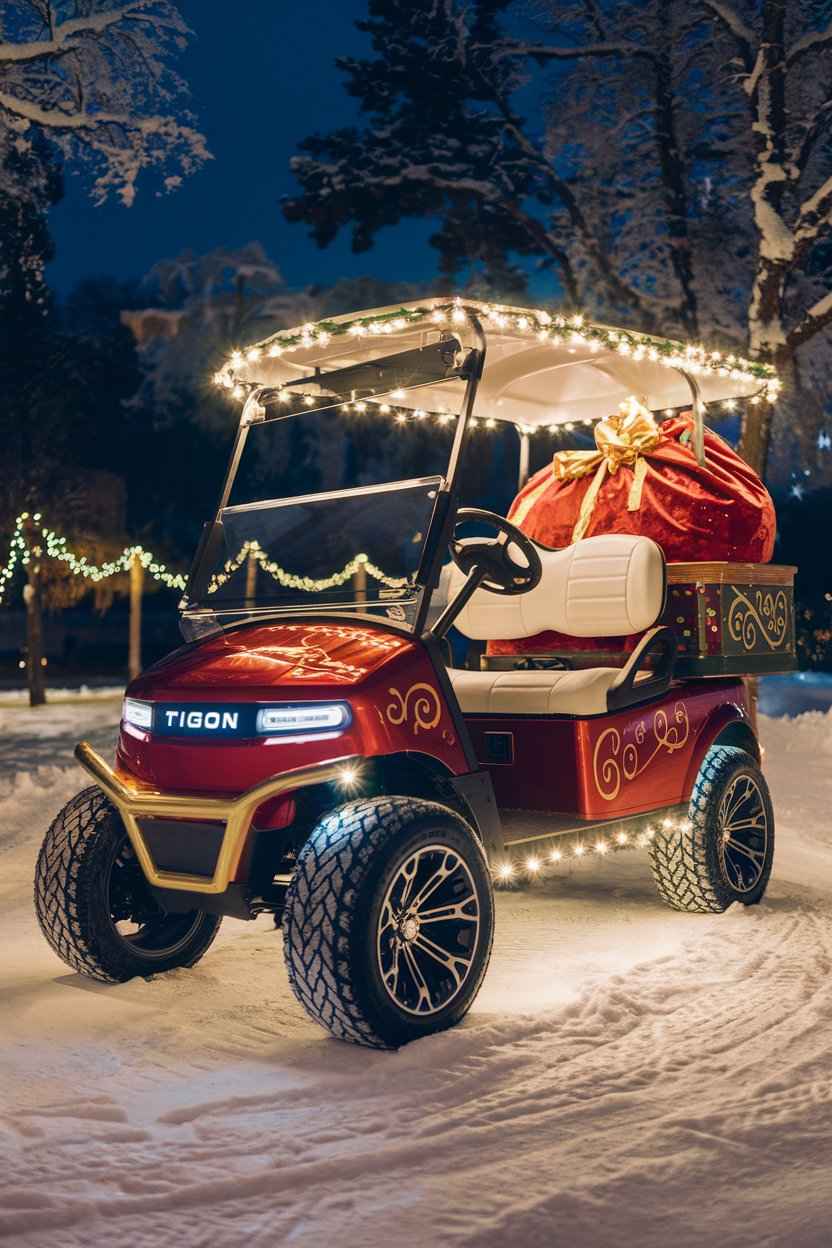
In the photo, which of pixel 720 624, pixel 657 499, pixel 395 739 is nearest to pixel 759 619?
pixel 720 624

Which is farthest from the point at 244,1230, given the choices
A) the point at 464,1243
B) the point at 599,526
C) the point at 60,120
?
the point at 60,120

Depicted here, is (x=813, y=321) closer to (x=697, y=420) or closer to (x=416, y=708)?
(x=697, y=420)

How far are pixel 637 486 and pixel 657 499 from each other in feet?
0.44

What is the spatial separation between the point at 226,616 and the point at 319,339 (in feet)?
3.90

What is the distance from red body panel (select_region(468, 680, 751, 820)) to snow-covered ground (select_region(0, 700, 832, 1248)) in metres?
0.59

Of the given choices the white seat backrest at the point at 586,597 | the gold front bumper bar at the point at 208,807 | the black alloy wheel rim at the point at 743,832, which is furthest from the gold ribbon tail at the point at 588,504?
the gold front bumper bar at the point at 208,807

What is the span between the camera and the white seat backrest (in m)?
6.40

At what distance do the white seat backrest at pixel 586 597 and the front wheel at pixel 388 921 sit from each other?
2017 millimetres

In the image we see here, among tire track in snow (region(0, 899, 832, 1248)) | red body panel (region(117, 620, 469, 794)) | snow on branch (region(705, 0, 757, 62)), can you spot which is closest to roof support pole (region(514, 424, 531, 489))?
red body panel (region(117, 620, 469, 794))

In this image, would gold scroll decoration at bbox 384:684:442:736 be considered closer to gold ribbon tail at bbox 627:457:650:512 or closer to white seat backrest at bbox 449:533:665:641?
white seat backrest at bbox 449:533:665:641

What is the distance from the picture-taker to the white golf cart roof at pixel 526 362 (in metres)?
5.56

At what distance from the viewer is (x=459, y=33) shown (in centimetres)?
1800

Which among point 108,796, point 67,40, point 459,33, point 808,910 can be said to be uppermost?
point 459,33

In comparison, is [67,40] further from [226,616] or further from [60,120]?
[226,616]
